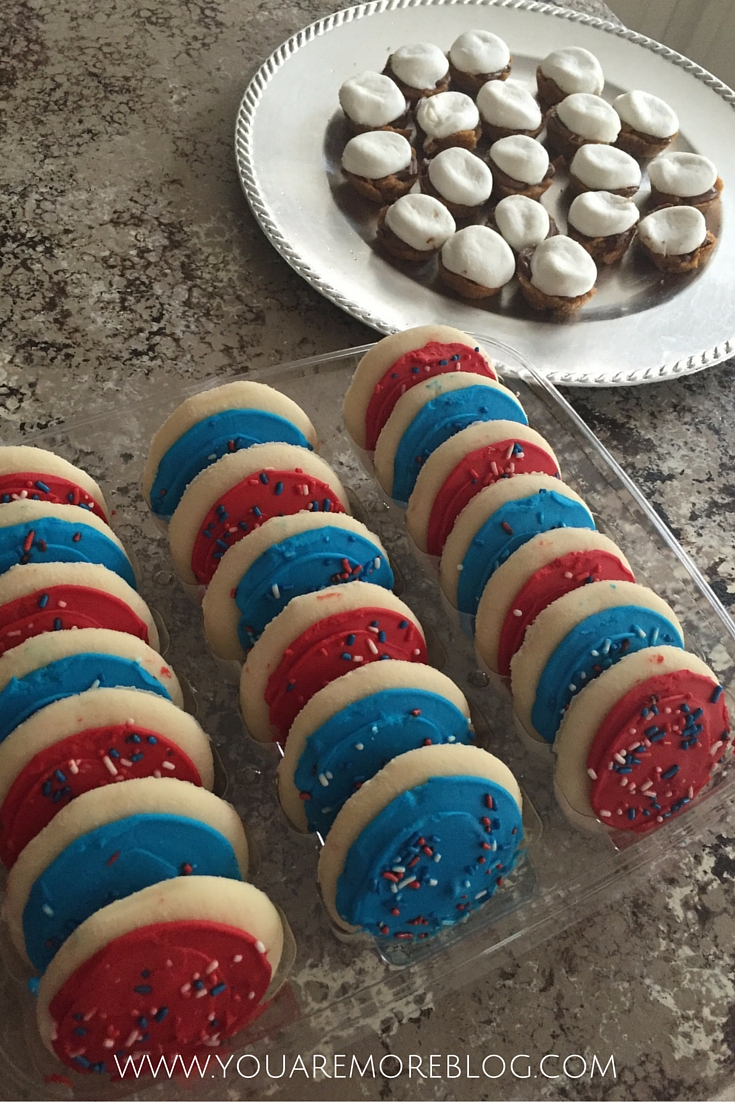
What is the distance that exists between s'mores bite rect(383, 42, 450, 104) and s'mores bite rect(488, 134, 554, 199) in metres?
0.20

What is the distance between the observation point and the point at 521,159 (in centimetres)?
164

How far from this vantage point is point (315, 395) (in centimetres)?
131

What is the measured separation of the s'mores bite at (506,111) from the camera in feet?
5.67

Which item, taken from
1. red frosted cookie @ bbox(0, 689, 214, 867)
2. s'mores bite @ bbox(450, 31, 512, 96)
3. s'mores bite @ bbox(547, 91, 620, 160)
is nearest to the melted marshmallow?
s'mores bite @ bbox(547, 91, 620, 160)

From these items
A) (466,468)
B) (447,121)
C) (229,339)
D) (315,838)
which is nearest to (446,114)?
(447,121)

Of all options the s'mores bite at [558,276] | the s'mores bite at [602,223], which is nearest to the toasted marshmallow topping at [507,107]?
the s'mores bite at [602,223]

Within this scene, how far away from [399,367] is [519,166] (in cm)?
67

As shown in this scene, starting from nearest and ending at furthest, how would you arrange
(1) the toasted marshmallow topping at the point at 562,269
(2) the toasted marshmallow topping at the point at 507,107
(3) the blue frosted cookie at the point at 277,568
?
(3) the blue frosted cookie at the point at 277,568 < (1) the toasted marshmallow topping at the point at 562,269 < (2) the toasted marshmallow topping at the point at 507,107

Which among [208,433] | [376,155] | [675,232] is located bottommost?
[208,433]

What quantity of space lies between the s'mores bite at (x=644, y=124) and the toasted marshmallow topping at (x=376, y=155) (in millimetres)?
463

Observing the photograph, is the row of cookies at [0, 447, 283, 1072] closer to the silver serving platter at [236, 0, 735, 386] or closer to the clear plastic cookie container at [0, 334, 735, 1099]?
the clear plastic cookie container at [0, 334, 735, 1099]

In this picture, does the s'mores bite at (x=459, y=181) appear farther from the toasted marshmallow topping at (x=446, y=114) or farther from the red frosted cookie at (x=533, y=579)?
the red frosted cookie at (x=533, y=579)

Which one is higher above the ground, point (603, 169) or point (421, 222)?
point (603, 169)

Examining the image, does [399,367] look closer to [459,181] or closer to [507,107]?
[459,181]
